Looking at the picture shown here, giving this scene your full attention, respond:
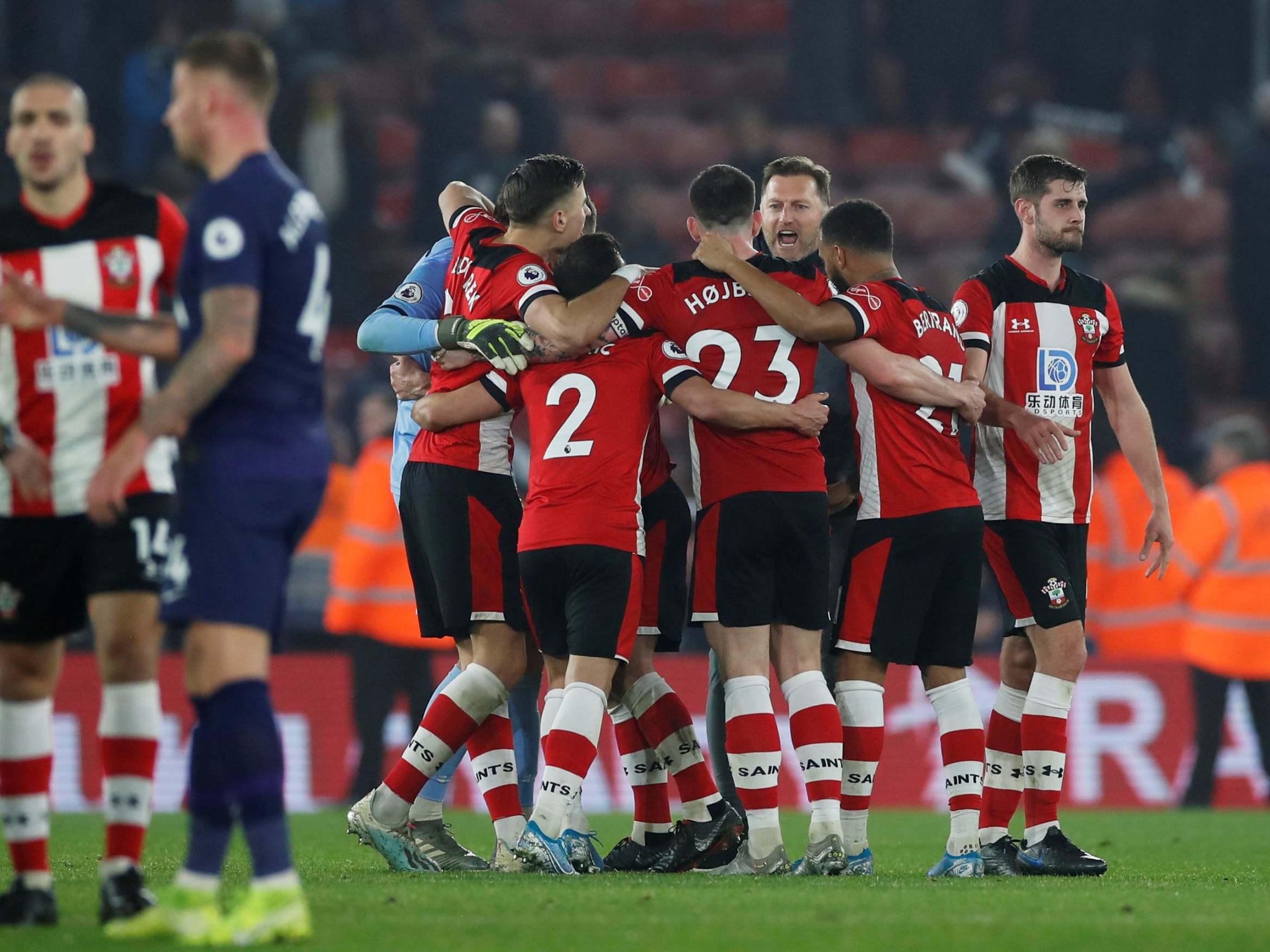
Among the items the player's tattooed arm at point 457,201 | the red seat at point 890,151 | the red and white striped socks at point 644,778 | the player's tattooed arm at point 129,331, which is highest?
the red seat at point 890,151

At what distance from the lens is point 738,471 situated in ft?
19.8

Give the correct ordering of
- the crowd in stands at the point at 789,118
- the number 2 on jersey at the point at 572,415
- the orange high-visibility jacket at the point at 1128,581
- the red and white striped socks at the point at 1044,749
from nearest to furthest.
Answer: the number 2 on jersey at the point at 572,415, the red and white striped socks at the point at 1044,749, the orange high-visibility jacket at the point at 1128,581, the crowd in stands at the point at 789,118

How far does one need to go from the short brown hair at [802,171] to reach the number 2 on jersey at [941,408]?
29.1 inches

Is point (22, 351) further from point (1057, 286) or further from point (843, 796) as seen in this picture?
point (1057, 286)

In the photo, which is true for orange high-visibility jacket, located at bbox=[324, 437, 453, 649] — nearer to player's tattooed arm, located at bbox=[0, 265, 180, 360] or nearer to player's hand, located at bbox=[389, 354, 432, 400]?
player's hand, located at bbox=[389, 354, 432, 400]

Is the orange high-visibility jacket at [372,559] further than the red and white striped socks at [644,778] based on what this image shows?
Yes

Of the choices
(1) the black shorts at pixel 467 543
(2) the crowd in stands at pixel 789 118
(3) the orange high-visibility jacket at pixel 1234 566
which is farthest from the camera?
(2) the crowd in stands at pixel 789 118

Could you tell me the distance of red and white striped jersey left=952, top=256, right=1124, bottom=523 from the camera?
6422 mm

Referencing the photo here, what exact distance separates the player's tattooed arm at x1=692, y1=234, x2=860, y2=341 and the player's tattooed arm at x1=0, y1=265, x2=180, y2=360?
2.18 meters

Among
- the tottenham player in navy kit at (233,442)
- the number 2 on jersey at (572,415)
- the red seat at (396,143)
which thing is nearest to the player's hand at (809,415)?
the number 2 on jersey at (572,415)

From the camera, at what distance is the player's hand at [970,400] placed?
609cm

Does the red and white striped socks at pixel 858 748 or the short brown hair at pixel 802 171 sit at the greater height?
the short brown hair at pixel 802 171

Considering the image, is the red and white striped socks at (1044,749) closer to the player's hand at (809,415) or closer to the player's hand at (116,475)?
the player's hand at (809,415)

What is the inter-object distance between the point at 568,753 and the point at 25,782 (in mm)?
1709
